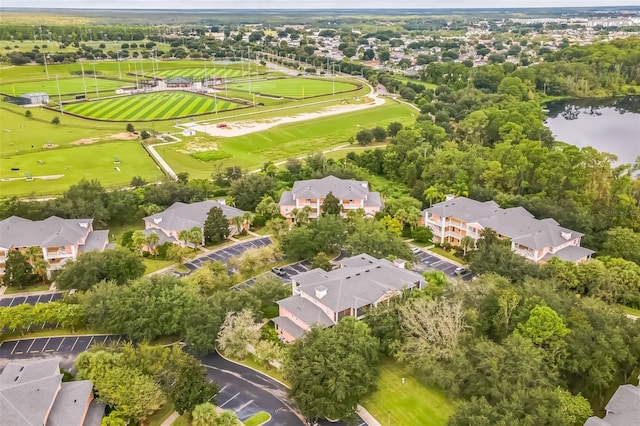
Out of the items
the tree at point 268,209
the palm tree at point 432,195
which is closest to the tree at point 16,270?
the tree at point 268,209

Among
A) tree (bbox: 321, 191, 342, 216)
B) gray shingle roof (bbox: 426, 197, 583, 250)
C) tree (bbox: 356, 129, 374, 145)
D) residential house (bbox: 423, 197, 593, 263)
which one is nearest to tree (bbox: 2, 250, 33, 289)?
tree (bbox: 321, 191, 342, 216)

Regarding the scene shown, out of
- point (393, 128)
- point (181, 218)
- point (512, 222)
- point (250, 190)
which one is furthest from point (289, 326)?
point (393, 128)

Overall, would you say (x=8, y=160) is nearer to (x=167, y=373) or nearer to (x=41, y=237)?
(x=41, y=237)

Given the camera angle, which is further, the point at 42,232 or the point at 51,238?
the point at 42,232

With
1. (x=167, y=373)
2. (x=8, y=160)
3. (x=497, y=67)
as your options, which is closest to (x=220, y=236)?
(x=167, y=373)

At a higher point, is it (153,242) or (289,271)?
(153,242)

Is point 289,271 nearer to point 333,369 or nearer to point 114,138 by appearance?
point 333,369

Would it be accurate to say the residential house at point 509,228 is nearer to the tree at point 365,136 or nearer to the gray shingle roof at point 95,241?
the gray shingle roof at point 95,241
